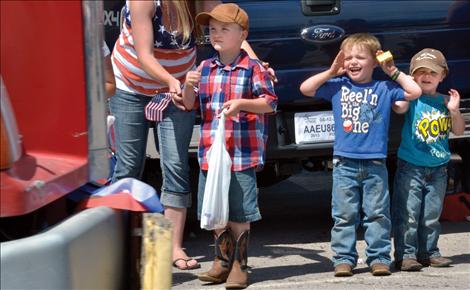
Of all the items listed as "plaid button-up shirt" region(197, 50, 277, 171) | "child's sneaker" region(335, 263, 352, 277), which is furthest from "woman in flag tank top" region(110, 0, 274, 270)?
"child's sneaker" region(335, 263, 352, 277)

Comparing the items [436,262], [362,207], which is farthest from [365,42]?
[436,262]

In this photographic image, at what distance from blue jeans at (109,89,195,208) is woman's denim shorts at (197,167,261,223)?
290 millimetres

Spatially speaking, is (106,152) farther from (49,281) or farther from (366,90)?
(366,90)

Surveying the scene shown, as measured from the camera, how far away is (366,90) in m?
5.22

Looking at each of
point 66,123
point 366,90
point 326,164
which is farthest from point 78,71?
point 326,164

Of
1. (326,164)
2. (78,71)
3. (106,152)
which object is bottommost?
(326,164)

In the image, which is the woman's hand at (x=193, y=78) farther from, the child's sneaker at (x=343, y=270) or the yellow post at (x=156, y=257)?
the yellow post at (x=156, y=257)

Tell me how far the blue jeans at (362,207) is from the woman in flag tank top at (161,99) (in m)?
0.71

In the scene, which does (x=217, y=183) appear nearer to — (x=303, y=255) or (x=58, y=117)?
(x=303, y=255)

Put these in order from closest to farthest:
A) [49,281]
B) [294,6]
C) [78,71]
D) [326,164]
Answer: [49,281] < [78,71] < [294,6] < [326,164]

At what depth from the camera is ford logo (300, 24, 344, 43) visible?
5.86 m

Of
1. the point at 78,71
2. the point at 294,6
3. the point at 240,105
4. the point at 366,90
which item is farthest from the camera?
the point at 294,6

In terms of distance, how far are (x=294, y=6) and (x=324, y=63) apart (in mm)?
389

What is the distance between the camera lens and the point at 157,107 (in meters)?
5.11
